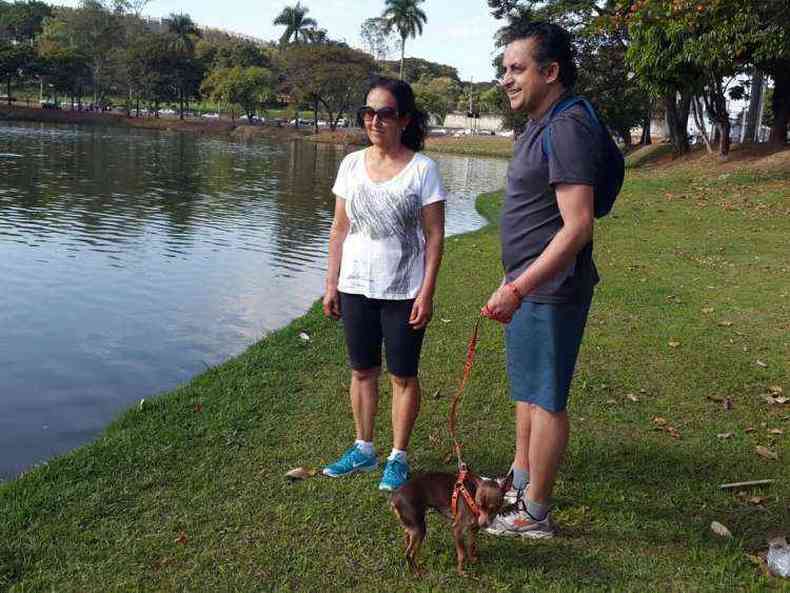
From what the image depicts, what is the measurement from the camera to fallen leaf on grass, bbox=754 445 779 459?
13.6 feet

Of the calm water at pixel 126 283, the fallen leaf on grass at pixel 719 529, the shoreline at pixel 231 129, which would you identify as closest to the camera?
the fallen leaf on grass at pixel 719 529

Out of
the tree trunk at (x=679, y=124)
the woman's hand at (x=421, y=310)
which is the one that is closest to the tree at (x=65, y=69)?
the tree trunk at (x=679, y=124)

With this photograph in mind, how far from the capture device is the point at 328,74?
61844 millimetres

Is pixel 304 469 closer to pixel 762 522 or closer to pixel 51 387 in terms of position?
pixel 762 522

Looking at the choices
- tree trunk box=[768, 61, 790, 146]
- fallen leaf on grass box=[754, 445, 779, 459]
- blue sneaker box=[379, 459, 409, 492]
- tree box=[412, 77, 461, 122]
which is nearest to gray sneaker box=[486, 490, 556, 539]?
blue sneaker box=[379, 459, 409, 492]

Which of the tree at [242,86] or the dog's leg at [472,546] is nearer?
the dog's leg at [472,546]

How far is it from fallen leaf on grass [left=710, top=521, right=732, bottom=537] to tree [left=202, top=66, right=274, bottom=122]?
69192 millimetres

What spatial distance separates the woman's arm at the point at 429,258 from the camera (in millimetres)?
3406

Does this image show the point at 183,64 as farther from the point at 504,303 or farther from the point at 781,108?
the point at 504,303

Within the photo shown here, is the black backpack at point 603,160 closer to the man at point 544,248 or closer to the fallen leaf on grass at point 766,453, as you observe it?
the man at point 544,248

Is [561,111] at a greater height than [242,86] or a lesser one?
lesser

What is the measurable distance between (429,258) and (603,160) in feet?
3.28

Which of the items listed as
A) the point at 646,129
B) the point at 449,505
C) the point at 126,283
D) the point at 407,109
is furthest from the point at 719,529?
the point at 646,129

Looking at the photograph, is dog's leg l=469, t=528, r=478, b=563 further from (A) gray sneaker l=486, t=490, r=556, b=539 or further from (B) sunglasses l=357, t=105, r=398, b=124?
(B) sunglasses l=357, t=105, r=398, b=124
